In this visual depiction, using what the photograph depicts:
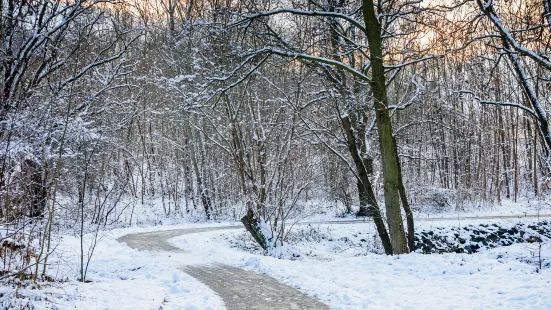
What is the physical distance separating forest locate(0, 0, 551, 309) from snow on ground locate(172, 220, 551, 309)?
1267 millimetres

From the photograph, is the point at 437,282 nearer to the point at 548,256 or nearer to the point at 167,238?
the point at 548,256

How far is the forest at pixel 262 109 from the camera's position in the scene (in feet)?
28.7

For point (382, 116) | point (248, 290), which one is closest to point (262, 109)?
point (382, 116)

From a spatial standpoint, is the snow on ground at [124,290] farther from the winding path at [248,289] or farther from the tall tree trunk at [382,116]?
the tall tree trunk at [382,116]

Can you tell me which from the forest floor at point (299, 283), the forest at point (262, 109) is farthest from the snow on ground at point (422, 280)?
the forest at point (262, 109)

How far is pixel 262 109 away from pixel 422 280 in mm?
9917

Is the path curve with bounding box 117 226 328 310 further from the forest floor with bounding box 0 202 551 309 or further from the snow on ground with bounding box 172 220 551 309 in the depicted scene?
the snow on ground with bounding box 172 220 551 309

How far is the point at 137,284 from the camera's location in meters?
8.20

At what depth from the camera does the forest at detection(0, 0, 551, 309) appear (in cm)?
876

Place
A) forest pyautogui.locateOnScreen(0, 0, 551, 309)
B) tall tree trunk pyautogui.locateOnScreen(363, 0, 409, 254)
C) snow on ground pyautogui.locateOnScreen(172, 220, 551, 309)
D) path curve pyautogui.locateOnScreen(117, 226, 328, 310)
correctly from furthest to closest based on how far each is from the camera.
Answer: tall tree trunk pyautogui.locateOnScreen(363, 0, 409, 254), forest pyautogui.locateOnScreen(0, 0, 551, 309), path curve pyautogui.locateOnScreen(117, 226, 328, 310), snow on ground pyautogui.locateOnScreen(172, 220, 551, 309)

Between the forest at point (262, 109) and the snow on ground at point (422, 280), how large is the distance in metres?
1.27

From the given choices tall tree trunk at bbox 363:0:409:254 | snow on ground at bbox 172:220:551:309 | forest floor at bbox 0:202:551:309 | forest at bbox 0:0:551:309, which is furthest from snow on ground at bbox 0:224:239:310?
tall tree trunk at bbox 363:0:409:254

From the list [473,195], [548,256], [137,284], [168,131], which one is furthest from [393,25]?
[168,131]

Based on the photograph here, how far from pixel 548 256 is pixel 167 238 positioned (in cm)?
1340
